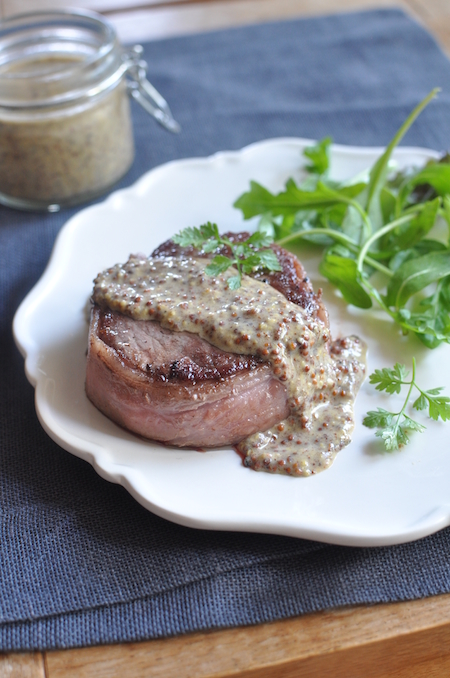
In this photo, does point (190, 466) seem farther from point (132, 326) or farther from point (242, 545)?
point (132, 326)

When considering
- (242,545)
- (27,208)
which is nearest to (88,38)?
(27,208)

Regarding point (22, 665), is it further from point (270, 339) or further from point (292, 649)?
point (270, 339)

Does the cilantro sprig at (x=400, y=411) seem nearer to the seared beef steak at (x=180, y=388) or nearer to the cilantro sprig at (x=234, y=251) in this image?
the seared beef steak at (x=180, y=388)

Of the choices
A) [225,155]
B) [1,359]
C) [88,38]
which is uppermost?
[88,38]

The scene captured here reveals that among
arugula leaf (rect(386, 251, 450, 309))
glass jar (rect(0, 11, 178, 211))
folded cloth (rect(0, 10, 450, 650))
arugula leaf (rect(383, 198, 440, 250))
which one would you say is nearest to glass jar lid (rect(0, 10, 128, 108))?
glass jar (rect(0, 11, 178, 211))

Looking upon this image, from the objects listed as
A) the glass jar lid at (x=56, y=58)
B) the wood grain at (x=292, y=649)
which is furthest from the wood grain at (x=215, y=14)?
the wood grain at (x=292, y=649)

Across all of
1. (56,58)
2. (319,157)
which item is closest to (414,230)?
(319,157)
